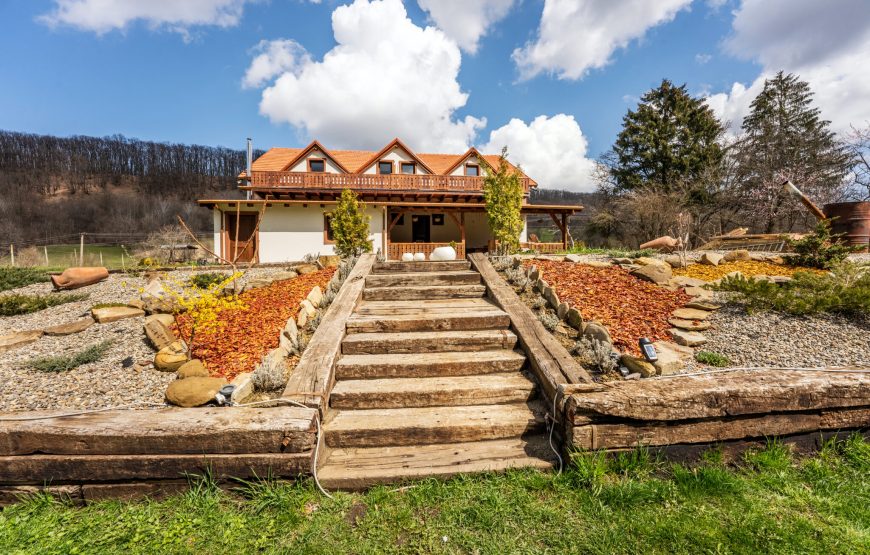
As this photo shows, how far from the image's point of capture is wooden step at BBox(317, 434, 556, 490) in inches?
85.0

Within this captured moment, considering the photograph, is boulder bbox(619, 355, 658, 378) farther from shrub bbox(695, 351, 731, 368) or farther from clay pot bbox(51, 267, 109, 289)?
clay pot bbox(51, 267, 109, 289)

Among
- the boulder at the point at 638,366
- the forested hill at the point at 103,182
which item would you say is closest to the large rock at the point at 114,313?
the boulder at the point at 638,366

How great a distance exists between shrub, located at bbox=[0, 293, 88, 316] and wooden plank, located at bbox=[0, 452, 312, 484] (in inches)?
219

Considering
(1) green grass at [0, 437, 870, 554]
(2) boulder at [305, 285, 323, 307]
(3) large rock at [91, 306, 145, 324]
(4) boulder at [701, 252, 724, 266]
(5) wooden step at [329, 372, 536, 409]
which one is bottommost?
(1) green grass at [0, 437, 870, 554]

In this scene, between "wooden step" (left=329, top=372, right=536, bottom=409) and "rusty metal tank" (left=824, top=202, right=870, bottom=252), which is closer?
"wooden step" (left=329, top=372, right=536, bottom=409)

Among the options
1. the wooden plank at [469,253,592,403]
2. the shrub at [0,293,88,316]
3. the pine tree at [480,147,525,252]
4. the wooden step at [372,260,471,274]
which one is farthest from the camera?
the pine tree at [480,147,525,252]

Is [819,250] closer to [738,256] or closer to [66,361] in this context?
[738,256]

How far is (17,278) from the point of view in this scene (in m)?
7.75

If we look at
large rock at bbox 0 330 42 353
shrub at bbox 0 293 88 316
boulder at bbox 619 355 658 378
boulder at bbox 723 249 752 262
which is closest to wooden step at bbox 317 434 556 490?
boulder at bbox 619 355 658 378

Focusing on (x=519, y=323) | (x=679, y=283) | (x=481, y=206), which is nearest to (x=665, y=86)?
(x=481, y=206)

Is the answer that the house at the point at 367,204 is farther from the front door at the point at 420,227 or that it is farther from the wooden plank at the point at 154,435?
the wooden plank at the point at 154,435

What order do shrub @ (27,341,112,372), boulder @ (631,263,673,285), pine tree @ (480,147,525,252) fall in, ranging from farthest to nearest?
pine tree @ (480,147,525,252)
boulder @ (631,263,673,285)
shrub @ (27,341,112,372)


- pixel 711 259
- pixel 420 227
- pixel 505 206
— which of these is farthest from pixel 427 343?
pixel 420 227

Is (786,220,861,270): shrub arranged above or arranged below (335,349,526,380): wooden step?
above
